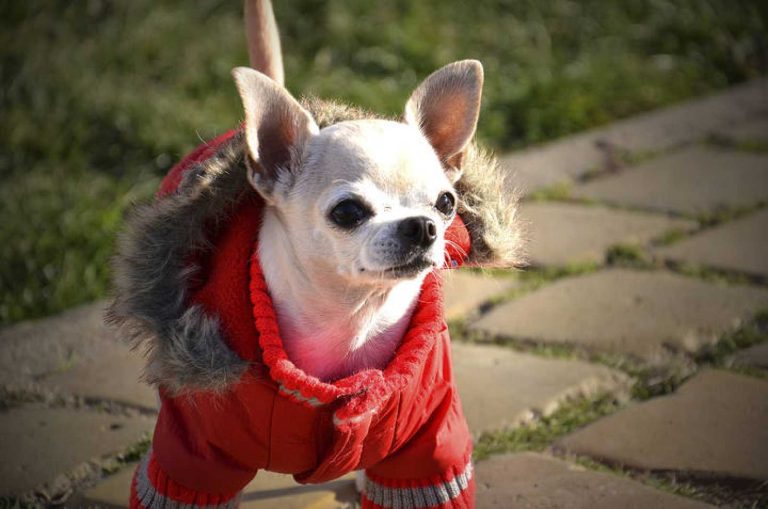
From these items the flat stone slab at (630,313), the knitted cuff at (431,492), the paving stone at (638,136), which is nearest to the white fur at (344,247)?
the knitted cuff at (431,492)

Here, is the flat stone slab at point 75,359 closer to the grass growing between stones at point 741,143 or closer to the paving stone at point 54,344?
the paving stone at point 54,344

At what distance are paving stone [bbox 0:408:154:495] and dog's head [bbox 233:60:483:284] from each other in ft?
2.94

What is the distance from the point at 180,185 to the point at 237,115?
2578mm

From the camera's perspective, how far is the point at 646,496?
2141 millimetres

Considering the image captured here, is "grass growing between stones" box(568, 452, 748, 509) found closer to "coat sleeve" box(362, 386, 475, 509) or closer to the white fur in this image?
"coat sleeve" box(362, 386, 475, 509)

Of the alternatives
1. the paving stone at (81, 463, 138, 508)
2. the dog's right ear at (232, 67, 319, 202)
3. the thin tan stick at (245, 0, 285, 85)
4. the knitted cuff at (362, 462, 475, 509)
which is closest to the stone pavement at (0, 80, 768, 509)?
the paving stone at (81, 463, 138, 508)

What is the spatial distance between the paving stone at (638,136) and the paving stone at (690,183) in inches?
5.6

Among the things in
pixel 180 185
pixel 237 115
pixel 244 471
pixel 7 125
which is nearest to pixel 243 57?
pixel 237 115

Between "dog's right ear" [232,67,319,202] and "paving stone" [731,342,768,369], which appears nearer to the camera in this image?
"dog's right ear" [232,67,319,202]

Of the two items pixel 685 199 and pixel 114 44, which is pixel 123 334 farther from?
pixel 114 44

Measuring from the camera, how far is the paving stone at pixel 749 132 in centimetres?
447

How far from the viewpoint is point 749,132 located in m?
4.55

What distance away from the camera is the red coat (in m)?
1.79

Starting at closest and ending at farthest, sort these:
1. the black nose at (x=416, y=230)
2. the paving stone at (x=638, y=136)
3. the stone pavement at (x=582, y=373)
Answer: the black nose at (x=416, y=230) < the stone pavement at (x=582, y=373) < the paving stone at (x=638, y=136)
